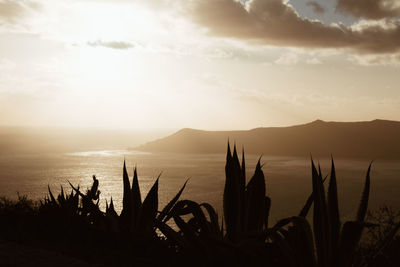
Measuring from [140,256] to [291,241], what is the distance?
56.2 inches

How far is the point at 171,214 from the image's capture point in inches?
152

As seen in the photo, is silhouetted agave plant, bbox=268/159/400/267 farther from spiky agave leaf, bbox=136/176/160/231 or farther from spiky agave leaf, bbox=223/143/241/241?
spiky agave leaf, bbox=136/176/160/231

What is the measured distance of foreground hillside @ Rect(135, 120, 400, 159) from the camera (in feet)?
426

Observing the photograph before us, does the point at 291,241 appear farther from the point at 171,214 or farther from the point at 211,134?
the point at 211,134

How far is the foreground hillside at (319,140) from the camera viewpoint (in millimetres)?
129750

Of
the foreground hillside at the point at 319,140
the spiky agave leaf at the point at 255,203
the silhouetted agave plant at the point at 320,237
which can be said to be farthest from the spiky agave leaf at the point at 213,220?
the foreground hillside at the point at 319,140

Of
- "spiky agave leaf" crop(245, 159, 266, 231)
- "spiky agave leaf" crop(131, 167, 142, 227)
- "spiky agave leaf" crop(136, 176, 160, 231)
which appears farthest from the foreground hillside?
"spiky agave leaf" crop(245, 159, 266, 231)

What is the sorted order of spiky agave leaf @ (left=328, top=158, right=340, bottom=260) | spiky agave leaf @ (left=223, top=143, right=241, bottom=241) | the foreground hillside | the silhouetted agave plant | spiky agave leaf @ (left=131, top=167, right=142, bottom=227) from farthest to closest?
the foreground hillside → spiky agave leaf @ (left=131, top=167, right=142, bottom=227) → spiky agave leaf @ (left=223, top=143, right=241, bottom=241) → spiky agave leaf @ (left=328, top=158, right=340, bottom=260) → the silhouetted agave plant

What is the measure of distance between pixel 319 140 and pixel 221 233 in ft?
467

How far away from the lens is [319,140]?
139875 millimetres

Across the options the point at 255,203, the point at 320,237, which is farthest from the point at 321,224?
the point at 255,203

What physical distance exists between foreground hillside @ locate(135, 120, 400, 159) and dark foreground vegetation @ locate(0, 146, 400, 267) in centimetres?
12401

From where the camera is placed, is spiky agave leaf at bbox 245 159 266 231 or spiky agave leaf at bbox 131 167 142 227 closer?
spiky agave leaf at bbox 245 159 266 231

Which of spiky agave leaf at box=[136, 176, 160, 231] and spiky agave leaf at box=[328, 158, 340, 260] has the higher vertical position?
spiky agave leaf at box=[328, 158, 340, 260]
